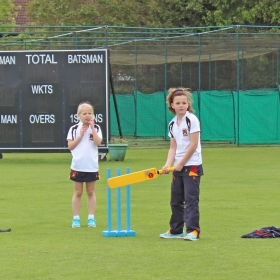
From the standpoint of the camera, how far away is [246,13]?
39.8 m

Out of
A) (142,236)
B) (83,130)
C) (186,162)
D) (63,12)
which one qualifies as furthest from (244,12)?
(186,162)

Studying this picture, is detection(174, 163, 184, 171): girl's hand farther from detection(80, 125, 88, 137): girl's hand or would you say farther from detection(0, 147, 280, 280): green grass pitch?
detection(80, 125, 88, 137): girl's hand

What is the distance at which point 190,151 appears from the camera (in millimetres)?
8805

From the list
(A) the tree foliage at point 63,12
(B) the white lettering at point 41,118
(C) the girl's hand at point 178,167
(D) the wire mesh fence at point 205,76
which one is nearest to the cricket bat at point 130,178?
(C) the girl's hand at point 178,167

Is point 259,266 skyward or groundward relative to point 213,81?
groundward

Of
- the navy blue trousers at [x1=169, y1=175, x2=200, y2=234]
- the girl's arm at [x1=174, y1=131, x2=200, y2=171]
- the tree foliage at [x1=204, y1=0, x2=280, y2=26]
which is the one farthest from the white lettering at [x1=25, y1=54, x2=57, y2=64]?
the tree foliage at [x1=204, y1=0, x2=280, y2=26]

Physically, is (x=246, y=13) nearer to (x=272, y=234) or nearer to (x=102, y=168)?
(x=102, y=168)

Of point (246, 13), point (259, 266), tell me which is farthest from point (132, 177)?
point (246, 13)

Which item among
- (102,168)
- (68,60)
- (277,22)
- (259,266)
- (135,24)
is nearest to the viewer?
(259,266)

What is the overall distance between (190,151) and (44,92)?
13836 mm

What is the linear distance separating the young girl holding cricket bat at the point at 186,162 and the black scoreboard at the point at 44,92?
1283 centimetres

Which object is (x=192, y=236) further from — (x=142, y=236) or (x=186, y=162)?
(x=186, y=162)

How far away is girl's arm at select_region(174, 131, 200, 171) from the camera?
8.80 metres

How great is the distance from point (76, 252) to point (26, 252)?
0.53 metres
